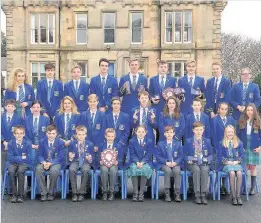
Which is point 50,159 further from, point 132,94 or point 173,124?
point 173,124

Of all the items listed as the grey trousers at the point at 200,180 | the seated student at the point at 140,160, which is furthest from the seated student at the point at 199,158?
the seated student at the point at 140,160

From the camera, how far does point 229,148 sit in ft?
25.3

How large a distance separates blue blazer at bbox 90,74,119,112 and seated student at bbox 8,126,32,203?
164 cm

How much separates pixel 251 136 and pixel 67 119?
10.6 feet

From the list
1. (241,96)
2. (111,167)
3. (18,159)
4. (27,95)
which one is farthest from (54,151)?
(241,96)

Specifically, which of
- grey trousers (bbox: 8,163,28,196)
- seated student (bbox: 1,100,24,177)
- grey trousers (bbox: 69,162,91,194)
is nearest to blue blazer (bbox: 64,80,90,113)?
seated student (bbox: 1,100,24,177)

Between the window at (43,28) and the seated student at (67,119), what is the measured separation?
22392 millimetres

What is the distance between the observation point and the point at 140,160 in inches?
305

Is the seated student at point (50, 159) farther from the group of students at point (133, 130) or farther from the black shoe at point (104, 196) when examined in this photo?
the black shoe at point (104, 196)

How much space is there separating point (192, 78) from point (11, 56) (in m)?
22.8

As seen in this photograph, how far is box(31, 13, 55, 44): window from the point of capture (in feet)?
97.9

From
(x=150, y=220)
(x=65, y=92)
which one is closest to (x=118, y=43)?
(x=65, y=92)

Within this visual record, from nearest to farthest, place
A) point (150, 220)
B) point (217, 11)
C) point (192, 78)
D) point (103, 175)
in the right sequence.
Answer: point (150, 220), point (103, 175), point (192, 78), point (217, 11)

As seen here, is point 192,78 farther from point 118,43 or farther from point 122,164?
point 118,43
